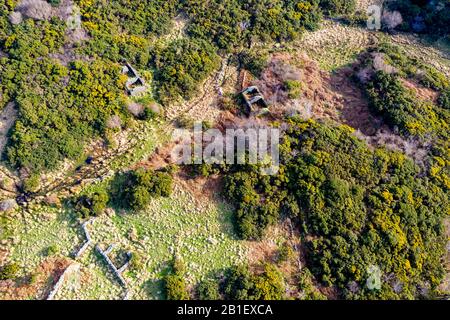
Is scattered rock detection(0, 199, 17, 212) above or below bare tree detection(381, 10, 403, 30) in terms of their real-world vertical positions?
below

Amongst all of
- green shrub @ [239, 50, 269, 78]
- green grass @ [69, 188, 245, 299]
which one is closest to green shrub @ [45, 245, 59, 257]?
green grass @ [69, 188, 245, 299]

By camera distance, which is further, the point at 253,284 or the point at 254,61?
the point at 254,61

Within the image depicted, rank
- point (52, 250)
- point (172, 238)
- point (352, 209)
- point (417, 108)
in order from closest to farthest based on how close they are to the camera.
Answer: point (52, 250)
point (172, 238)
point (352, 209)
point (417, 108)

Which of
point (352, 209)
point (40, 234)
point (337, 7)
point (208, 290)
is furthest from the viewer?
point (337, 7)

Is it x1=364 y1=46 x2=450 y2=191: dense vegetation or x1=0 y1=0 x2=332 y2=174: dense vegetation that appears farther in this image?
x1=364 y1=46 x2=450 y2=191: dense vegetation

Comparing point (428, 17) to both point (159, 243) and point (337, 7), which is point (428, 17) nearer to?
point (337, 7)

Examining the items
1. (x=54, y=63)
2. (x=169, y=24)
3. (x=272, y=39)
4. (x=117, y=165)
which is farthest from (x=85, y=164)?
(x=272, y=39)

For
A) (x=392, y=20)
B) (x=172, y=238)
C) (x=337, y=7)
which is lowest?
(x=172, y=238)

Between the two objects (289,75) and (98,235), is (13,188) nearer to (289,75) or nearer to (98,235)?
(98,235)

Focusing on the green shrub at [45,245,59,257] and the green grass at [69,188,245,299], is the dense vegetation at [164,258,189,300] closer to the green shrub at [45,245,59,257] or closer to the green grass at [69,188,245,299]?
the green grass at [69,188,245,299]

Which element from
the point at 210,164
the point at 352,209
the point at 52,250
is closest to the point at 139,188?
the point at 210,164

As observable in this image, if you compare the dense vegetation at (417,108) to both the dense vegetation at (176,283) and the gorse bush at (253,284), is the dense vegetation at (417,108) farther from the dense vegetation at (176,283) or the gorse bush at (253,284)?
the dense vegetation at (176,283)
